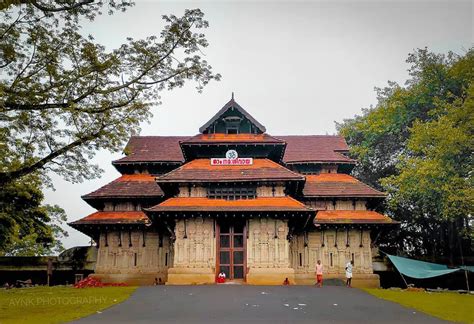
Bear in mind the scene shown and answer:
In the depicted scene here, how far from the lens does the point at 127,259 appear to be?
3034 centimetres

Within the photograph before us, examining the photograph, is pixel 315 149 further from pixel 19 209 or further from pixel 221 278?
pixel 19 209

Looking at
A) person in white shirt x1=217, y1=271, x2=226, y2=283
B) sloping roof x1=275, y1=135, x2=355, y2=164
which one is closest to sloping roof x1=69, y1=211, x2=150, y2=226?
person in white shirt x1=217, y1=271, x2=226, y2=283

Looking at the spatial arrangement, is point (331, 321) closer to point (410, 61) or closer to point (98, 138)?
point (98, 138)

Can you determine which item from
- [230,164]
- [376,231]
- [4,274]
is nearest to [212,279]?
[230,164]

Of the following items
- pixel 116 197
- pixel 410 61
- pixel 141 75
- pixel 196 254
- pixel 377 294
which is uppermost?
pixel 410 61

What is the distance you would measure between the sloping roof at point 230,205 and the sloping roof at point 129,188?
5.03 m

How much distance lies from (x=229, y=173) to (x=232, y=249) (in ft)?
15.4

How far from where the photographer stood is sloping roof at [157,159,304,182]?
27.3 m

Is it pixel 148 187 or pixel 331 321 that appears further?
pixel 148 187

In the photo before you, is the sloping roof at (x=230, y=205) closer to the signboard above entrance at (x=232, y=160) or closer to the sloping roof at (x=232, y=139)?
the signboard above entrance at (x=232, y=160)

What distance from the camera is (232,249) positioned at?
26.8m

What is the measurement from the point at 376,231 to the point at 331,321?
61.7 ft

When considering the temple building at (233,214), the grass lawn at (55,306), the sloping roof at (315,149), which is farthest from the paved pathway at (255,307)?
the sloping roof at (315,149)

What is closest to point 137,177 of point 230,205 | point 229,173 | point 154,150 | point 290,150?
point 154,150
